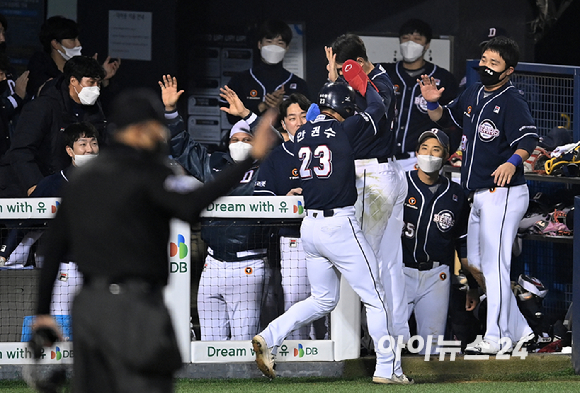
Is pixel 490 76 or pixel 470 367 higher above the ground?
pixel 490 76

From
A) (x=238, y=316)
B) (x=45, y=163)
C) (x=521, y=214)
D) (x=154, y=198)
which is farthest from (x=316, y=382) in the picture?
(x=154, y=198)

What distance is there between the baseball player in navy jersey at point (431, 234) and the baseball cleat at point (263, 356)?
127 centimetres

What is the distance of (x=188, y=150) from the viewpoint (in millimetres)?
6531

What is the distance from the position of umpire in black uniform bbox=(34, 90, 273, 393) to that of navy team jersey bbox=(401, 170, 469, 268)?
333 centimetres

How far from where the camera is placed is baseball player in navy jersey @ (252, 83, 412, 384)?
5465 mm

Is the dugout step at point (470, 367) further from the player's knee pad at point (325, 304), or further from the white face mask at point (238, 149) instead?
the white face mask at point (238, 149)

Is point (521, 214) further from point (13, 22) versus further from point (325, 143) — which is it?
point (13, 22)

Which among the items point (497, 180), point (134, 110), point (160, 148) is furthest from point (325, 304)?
point (134, 110)

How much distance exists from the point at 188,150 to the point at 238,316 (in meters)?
1.32

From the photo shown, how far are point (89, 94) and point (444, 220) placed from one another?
2613 millimetres

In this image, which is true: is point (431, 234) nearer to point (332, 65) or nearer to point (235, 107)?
point (332, 65)

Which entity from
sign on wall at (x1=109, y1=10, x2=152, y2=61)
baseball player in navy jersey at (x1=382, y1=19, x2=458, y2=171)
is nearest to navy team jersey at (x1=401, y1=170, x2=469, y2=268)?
baseball player in navy jersey at (x1=382, y1=19, x2=458, y2=171)

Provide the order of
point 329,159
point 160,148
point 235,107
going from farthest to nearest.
A: point 235,107
point 329,159
point 160,148

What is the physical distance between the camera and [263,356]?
5.38 metres
